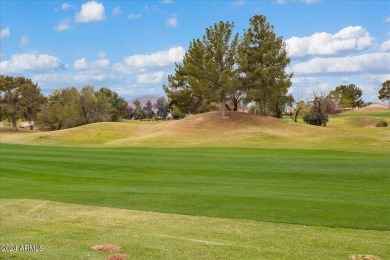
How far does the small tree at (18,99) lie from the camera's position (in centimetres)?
8569

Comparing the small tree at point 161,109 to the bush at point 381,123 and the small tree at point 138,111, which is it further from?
the bush at point 381,123

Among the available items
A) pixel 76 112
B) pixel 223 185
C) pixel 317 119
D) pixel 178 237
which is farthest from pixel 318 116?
pixel 178 237

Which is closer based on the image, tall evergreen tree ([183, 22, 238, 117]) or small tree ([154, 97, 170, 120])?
tall evergreen tree ([183, 22, 238, 117])

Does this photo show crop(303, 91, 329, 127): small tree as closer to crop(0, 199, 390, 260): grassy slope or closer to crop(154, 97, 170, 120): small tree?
crop(0, 199, 390, 260): grassy slope

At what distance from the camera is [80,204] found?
1633 centimetres

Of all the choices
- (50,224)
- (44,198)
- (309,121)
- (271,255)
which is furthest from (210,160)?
(309,121)

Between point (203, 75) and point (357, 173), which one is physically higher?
point (203, 75)

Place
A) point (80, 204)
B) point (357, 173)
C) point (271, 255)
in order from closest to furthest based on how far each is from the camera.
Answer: point (271, 255) → point (80, 204) → point (357, 173)

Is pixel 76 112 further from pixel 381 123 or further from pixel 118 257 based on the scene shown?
pixel 118 257

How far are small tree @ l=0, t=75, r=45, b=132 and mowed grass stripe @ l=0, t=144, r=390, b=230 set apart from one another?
57694 mm

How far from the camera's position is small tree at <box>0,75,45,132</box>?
85.7 meters

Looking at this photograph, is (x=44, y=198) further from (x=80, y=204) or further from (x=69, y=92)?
(x=69, y=92)

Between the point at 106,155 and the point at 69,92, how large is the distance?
63256 mm

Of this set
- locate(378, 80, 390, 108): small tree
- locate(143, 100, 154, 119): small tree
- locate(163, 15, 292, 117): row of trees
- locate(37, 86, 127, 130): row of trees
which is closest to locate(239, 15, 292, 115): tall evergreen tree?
locate(163, 15, 292, 117): row of trees
